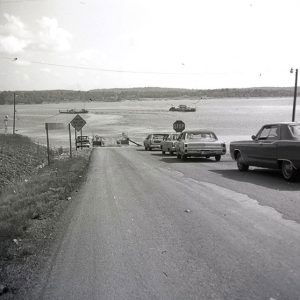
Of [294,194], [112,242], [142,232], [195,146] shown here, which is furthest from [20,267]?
[195,146]

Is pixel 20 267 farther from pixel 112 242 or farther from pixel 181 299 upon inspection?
pixel 181 299

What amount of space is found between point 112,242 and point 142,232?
2.26 ft

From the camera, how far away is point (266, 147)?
13836mm

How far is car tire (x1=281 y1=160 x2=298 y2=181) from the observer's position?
12409mm

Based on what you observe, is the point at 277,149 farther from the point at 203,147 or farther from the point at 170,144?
the point at 170,144

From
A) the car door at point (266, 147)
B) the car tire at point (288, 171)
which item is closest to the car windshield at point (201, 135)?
the car door at point (266, 147)

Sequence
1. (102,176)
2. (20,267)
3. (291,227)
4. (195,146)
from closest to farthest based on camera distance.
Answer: (20,267) → (291,227) → (102,176) → (195,146)

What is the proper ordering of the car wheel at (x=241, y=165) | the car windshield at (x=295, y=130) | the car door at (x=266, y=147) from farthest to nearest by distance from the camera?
the car wheel at (x=241, y=165) → the car door at (x=266, y=147) → the car windshield at (x=295, y=130)

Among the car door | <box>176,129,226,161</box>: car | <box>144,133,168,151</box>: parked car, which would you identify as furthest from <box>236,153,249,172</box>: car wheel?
<box>144,133,168,151</box>: parked car

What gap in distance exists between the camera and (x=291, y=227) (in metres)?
7.08

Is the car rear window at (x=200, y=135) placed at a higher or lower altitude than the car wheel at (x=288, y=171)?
lower

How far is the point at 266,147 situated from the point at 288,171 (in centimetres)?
133

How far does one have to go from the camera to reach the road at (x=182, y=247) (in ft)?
15.3

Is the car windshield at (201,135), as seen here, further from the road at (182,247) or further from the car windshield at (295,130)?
the road at (182,247)
